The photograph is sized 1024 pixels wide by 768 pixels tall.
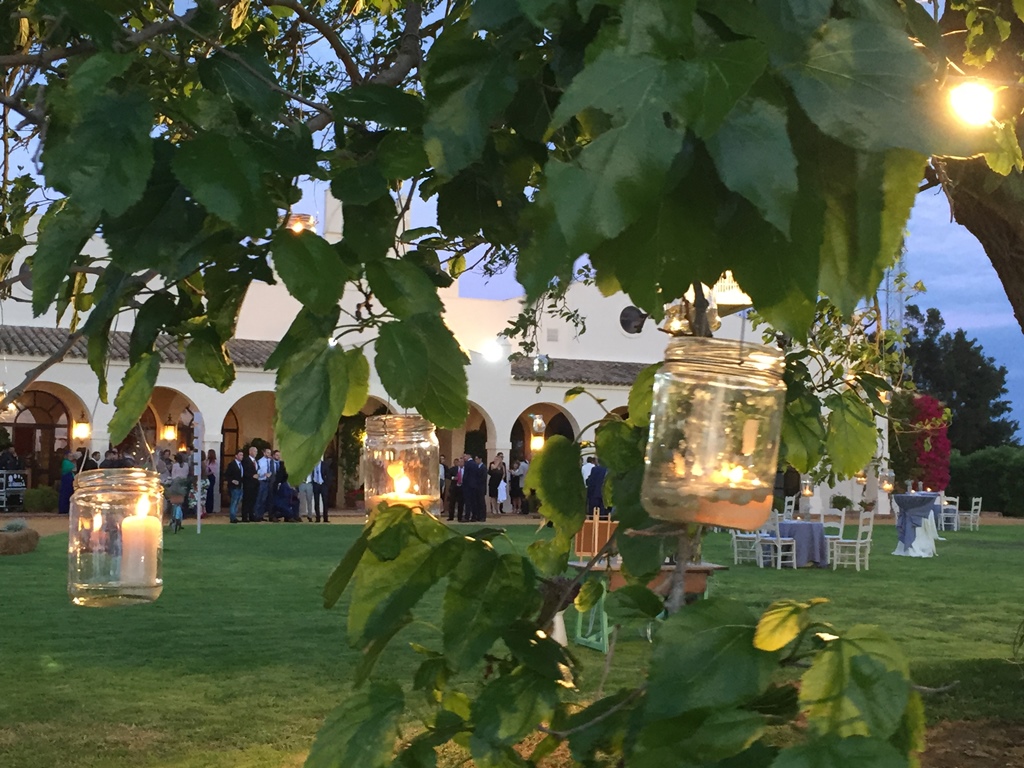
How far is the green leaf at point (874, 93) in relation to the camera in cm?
47

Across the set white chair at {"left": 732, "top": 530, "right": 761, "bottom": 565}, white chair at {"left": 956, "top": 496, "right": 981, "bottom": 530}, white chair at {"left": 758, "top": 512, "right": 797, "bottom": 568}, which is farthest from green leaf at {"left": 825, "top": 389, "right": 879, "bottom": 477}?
white chair at {"left": 956, "top": 496, "right": 981, "bottom": 530}

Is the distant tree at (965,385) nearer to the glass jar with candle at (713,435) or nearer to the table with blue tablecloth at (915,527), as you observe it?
the table with blue tablecloth at (915,527)

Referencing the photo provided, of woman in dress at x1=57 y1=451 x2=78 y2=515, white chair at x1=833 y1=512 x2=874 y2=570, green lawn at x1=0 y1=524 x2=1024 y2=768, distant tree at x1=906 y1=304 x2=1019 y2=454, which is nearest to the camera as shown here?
green lawn at x1=0 y1=524 x2=1024 y2=768

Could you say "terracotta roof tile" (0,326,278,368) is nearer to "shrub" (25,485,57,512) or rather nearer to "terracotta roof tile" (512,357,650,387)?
"shrub" (25,485,57,512)

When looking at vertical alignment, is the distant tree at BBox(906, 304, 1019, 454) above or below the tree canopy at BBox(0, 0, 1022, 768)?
above

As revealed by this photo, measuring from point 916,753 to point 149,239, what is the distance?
555 millimetres

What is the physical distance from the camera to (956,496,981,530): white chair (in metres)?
25.5

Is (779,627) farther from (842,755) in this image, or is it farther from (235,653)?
(235,653)

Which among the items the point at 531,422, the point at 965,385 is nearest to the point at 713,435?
the point at 531,422

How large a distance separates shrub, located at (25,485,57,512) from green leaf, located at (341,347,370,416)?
2190cm

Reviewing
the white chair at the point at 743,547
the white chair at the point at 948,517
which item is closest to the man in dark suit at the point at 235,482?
the white chair at the point at 743,547

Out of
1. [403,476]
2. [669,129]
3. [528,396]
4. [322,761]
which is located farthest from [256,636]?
[528,396]

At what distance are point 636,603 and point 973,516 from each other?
27.8m

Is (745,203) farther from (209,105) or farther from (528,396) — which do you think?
(528,396)
